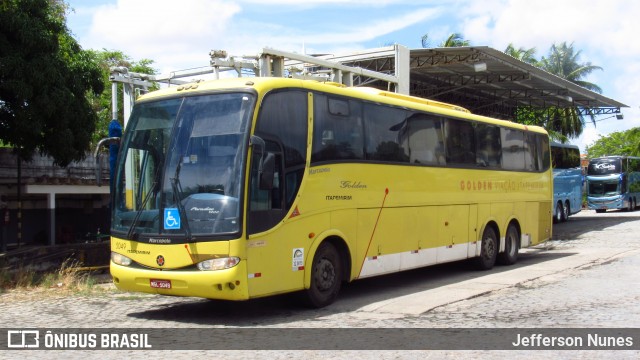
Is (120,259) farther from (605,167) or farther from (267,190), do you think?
(605,167)

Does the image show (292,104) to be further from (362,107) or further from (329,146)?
(362,107)

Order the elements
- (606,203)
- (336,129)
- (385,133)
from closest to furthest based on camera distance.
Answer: (336,129)
(385,133)
(606,203)

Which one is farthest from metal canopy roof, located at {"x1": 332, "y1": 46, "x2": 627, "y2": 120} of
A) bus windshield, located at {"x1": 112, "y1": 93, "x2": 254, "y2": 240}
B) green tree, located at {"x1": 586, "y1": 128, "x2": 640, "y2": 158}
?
green tree, located at {"x1": 586, "y1": 128, "x2": 640, "y2": 158}

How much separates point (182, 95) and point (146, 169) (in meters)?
1.11

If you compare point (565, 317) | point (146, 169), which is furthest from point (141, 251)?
point (565, 317)

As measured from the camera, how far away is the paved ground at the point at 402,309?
27.1 feet

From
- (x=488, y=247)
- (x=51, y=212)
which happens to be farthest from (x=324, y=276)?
(x=51, y=212)

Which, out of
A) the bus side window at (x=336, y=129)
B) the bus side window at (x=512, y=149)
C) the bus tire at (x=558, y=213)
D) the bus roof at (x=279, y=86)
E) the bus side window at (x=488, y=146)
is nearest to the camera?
the bus roof at (x=279, y=86)

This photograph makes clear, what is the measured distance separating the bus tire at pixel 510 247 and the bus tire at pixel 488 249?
450 mm

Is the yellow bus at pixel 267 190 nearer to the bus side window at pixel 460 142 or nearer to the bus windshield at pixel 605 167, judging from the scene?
the bus side window at pixel 460 142

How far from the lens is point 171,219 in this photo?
8.66m

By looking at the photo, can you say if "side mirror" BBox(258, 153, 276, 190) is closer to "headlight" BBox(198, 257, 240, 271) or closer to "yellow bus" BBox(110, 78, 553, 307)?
"yellow bus" BBox(110, 78, 553, 307)

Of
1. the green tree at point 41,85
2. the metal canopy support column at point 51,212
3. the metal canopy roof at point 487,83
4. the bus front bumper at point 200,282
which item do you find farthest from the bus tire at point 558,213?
the bus front bumper at point 200,282

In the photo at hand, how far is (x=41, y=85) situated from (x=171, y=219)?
1339 centimetres
